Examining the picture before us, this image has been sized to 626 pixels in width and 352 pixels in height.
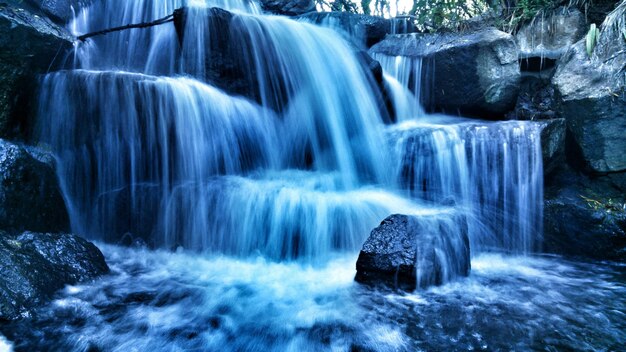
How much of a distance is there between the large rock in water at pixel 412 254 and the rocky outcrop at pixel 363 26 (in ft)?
25.5

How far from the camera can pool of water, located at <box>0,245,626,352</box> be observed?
268 centimetres

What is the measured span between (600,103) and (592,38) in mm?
1090

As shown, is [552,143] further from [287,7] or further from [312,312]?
[287,7]

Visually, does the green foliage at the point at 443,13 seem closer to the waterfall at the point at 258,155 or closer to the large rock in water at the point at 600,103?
the waterfall at the point at 258,155

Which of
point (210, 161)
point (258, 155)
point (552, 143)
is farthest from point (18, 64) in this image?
point (552, 143)

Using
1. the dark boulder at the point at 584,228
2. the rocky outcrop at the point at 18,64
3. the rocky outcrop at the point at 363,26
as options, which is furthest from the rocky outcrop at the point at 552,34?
the rocky outcrop at the point at 18,64

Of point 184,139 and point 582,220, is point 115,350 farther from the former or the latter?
point 582,220

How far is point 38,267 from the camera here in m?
3.17

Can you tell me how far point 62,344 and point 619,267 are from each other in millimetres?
5585

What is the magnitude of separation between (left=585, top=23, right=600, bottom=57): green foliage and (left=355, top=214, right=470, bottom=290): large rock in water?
3.83 m

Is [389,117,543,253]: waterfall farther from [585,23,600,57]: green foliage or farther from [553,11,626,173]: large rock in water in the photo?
[585,23,600,57]: green foliage

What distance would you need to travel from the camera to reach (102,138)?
493 cm

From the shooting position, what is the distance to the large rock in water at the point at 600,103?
504 cm

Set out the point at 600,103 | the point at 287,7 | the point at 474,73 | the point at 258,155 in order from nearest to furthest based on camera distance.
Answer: the point at 600,103 → the point at 258,155 → the point at 474,73 → the point at 287,7
